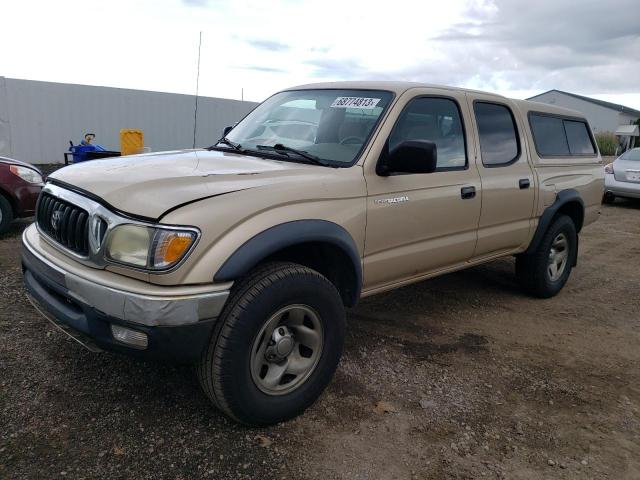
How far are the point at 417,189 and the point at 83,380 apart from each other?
2.39 meters

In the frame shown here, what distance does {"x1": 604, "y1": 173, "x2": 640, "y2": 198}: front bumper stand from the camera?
38.5 feet

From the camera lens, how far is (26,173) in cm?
656

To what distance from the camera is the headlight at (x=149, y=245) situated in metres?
2.38

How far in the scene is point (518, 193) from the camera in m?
4.52

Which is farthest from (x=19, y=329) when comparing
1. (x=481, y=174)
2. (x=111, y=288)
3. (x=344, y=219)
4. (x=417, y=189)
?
(x=481, y=174)

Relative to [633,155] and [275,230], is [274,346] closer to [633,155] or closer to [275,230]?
[275,230]

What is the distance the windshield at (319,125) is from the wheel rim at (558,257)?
109 inches

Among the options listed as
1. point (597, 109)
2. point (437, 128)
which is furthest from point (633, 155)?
point (597, 109)

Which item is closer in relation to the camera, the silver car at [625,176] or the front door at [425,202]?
the front door at [425,202]

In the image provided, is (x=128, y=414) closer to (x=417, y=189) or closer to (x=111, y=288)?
(x=111, y=288)

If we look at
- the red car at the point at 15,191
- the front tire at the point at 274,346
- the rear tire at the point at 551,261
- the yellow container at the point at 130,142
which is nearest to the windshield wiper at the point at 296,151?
the front tire at the point at 274,346

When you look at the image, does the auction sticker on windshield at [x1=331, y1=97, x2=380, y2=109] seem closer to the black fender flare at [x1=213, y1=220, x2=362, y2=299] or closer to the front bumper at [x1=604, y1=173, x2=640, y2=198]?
the black fender flare at [x1=213, y1=220, x2=362, y2=299]

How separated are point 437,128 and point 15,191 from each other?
5.10 m

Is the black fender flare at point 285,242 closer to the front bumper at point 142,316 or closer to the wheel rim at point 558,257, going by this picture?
the front bumper at point 142,316
